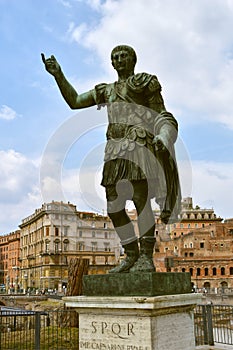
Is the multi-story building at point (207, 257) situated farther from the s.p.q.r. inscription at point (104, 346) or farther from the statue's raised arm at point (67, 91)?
the s.p.q.r. inscription at point (104, 346)

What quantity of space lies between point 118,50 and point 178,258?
7255cm

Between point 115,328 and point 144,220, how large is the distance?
1072mm

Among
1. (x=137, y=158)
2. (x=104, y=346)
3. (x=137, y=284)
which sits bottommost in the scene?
(x=104, y=346)

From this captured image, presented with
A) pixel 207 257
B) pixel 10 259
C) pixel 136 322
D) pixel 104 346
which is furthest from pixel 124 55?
pixel 10 259

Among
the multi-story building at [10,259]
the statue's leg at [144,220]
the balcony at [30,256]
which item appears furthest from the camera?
the multi-story building at [10,259]

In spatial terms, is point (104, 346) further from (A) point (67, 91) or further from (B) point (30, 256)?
(B) point (30, 256)

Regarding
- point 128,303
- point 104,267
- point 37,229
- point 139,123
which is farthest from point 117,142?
point 37,229

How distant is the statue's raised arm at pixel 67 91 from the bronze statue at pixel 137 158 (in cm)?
36

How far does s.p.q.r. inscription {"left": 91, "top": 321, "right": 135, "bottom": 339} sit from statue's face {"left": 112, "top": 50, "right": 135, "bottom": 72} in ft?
8.60

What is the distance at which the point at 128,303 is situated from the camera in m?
3.82

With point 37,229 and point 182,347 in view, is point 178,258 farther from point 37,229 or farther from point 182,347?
point 182,347

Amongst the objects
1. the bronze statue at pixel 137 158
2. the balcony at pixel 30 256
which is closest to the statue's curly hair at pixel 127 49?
the bronze statue at pixel 137 158

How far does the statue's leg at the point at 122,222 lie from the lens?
4531 mm

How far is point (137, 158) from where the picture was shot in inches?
172
